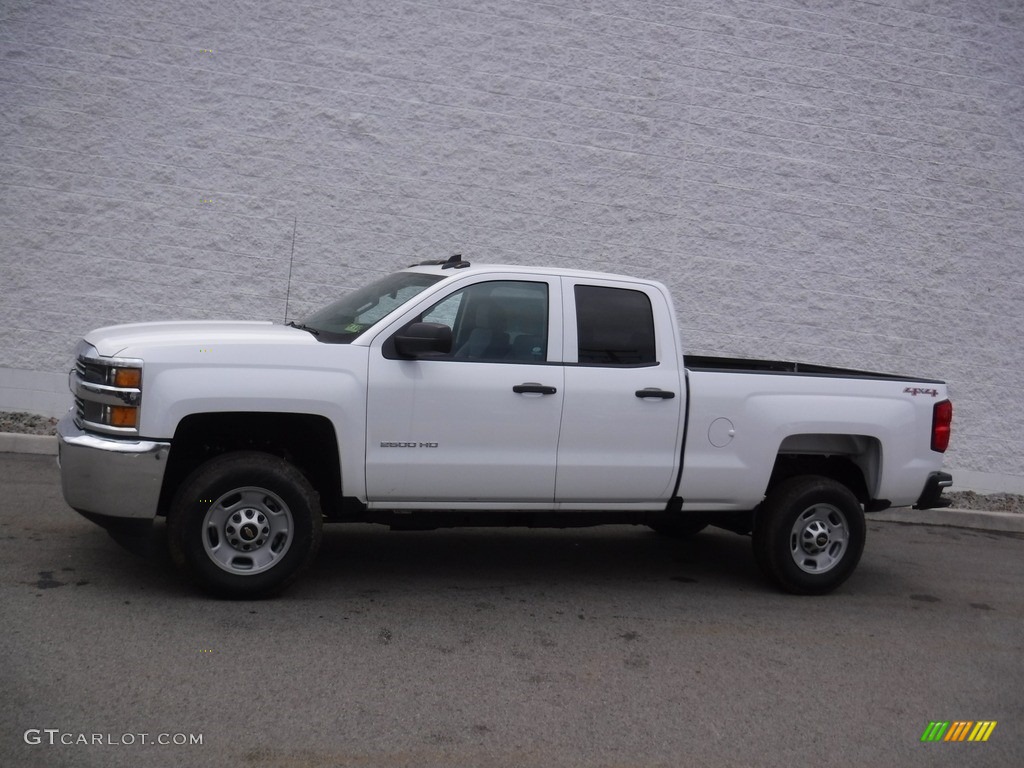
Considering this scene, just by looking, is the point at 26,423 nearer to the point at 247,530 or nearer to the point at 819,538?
the point at 247,530

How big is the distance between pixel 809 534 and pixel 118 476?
14.6 ft

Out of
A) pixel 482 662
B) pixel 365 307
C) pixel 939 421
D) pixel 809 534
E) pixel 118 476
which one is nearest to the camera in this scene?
pixel 482 662

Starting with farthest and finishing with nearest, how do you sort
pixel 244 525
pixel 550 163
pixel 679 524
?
pixel 550 163, pixel 679 524, pixel 244 525

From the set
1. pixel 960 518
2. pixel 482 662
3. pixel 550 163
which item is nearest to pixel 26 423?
pixel 550 163

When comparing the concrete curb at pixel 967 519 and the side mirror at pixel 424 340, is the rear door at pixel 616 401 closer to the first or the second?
the side mirror at pixel 424 340

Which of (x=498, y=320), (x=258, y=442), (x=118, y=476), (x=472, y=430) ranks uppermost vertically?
(x=498, y=320)

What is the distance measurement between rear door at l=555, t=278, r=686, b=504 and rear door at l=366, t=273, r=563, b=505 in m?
0.12

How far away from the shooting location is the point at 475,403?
5859 millimetres

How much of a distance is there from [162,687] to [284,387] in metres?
1.78

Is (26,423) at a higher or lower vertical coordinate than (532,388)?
lower

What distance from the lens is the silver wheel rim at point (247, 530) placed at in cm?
550

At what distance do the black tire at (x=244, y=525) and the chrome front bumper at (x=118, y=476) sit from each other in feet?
0.64

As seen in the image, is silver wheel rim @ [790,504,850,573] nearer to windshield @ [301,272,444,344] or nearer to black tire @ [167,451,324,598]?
windshield @ [301,272,444,344]

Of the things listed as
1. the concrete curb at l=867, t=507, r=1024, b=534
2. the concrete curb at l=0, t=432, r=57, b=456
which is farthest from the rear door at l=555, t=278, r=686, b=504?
the concrete curb at l=0, t=432, r=57, b=456
